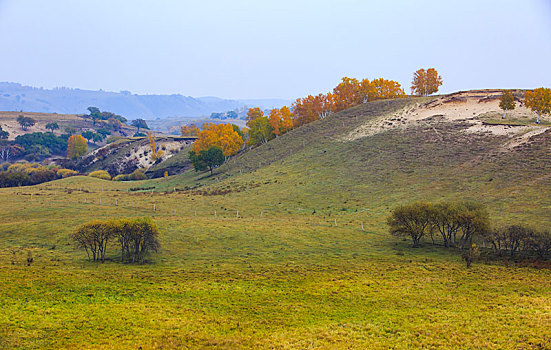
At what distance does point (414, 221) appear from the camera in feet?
137

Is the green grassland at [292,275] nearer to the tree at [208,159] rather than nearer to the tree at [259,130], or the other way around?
the tree at [208,159]

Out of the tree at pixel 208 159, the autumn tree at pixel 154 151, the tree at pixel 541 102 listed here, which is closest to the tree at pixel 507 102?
the tree at pixel 541 102

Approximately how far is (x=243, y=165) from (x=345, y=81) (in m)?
65.7

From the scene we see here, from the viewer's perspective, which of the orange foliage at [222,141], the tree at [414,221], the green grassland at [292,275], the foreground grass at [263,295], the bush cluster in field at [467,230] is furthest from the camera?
the orange foliage at [222,141]

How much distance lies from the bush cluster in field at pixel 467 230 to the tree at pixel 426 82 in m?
107

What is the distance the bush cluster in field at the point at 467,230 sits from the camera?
3509cm

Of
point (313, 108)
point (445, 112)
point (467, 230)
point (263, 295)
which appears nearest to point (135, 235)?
point (263, 295)

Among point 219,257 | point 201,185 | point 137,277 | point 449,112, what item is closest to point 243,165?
point 201,185

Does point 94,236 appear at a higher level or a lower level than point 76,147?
lower

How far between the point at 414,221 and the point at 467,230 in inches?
223

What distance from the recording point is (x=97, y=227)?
35.0 metres

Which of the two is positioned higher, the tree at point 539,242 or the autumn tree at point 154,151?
the autumn tree at point 154,151

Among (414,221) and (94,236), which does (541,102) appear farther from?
(94,236)

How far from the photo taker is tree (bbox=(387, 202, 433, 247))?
40750 mm
